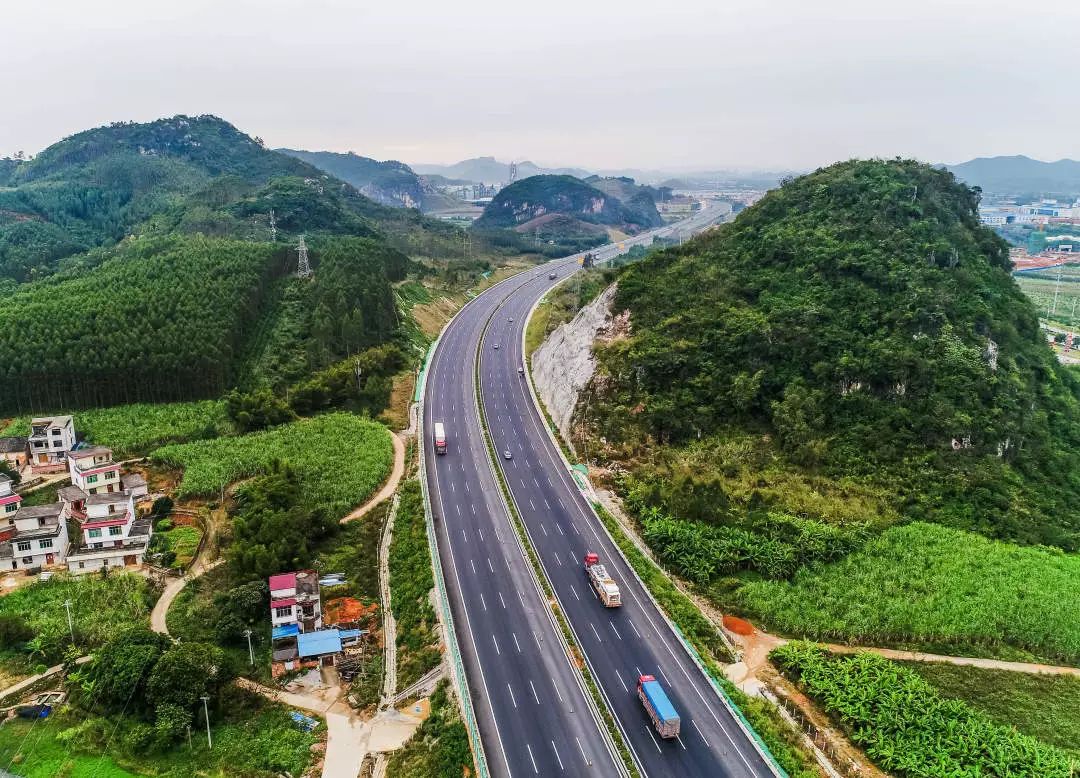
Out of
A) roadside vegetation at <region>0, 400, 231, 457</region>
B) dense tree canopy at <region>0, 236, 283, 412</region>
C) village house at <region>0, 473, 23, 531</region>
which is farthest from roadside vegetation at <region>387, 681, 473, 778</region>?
dense tree canopy at <region>0, 236, 283, 412</region>

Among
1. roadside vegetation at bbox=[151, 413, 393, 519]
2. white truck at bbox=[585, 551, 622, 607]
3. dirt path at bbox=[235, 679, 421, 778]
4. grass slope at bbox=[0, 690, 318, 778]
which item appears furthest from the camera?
roadside vegetation at bbox=[151, 413, 393, 519]

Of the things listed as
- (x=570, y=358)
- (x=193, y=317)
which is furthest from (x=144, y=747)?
(x=193, y=317)

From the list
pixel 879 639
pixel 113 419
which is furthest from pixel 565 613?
pixel 113 419

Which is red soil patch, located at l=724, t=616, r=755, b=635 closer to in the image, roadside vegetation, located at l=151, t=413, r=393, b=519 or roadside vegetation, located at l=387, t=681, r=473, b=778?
roadside vegetation, located at l=387, t=681, r=473, b=778

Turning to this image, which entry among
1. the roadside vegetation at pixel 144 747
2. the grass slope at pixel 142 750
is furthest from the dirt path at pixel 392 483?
the grass slope at pixel 142 750

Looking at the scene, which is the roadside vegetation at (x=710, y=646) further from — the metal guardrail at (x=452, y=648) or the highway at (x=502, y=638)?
the metal guardrail at (x=452, y=648)

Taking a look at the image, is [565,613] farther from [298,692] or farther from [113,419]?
[113,419]

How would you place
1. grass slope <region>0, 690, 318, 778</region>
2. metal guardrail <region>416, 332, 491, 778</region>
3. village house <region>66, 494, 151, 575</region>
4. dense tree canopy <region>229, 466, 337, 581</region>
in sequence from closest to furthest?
1. metal guardrail <region>416, 332, 491, 778</region>
2. grass slope <region>0, 690, 318, 778</region>
3. dense tree canopy <region>229, 466, 337, 581</region>
4. village house <region>66, 494, 151, 575</region>

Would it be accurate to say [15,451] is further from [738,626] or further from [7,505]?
[738,626]
